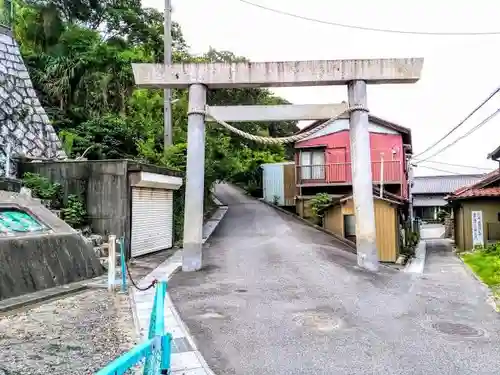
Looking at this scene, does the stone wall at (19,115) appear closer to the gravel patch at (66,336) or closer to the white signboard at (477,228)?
the gravel patch at (66,336)

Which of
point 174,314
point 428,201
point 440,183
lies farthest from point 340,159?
point 440,183

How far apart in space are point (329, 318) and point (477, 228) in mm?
16643

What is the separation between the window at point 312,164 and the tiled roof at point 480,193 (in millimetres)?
7235

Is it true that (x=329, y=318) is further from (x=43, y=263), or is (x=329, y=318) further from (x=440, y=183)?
(x=440, y=183)

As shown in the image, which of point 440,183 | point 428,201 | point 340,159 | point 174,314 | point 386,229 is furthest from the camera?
point 440,183

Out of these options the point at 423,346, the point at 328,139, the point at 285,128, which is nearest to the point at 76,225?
the point at 423,346

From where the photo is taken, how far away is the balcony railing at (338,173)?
23484 mm

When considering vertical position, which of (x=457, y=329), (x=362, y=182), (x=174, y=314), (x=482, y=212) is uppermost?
(x=362, y=182)

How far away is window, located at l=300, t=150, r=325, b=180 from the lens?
24.6m

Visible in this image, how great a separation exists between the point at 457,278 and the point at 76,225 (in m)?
10.6

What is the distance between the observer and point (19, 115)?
14.3m

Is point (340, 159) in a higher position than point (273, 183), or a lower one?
higher

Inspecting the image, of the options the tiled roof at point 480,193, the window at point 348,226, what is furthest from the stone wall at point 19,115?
the tiled roof at point 480,193

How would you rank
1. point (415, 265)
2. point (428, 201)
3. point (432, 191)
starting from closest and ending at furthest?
1. point (415, 265)
2. point (428, 201)
3. point (432, 191)
